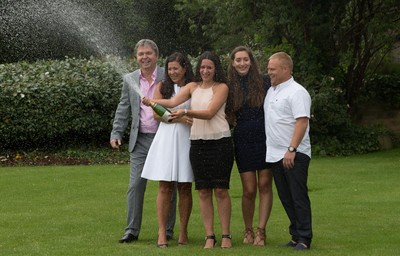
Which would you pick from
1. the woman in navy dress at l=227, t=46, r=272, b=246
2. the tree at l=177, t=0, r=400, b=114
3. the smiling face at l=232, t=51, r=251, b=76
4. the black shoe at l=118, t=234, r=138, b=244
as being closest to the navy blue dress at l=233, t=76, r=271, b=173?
the woman in navy dress at l=227, t=46, r=272, b=246

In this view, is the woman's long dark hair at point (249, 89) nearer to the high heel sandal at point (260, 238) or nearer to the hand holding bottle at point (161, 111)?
the hand holding bottle at point (161, 111)

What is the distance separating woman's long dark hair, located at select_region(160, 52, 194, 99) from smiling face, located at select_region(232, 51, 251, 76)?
0.46 m

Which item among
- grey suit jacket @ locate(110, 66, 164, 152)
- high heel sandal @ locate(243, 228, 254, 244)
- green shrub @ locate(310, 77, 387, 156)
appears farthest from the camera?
green shrub @ locate(310, 77, 387, 156)

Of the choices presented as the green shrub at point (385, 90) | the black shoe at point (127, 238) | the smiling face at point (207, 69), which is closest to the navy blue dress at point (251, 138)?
the smiling face at point (207, 69)

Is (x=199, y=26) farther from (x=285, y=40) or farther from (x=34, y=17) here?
(x=285, y=40)

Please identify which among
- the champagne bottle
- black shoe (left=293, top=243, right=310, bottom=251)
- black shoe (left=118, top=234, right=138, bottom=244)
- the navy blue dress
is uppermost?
the champagne bottle

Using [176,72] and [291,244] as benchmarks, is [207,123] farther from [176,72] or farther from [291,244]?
[291,244]

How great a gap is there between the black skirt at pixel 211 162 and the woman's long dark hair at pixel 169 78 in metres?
0.57

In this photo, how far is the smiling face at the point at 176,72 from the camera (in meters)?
8.64

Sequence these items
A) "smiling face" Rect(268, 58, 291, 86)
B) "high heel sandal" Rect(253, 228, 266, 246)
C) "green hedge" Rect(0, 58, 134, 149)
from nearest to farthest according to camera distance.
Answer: "smiling face" Rect(268, 58, 291, 86) → "high heel sandal" Rect(253, 228, 266, 246) → "green hedge" Rect(0, 58, 134, 149)

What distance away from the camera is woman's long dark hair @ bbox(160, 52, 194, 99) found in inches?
340

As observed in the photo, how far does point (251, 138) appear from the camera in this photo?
855cm

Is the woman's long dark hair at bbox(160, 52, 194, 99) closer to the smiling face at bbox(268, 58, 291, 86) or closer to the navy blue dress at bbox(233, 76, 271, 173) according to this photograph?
the navy blue dress at bbox(233, 76, 271, 173)

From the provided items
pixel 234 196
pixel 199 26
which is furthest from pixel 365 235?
pixel 199 26
